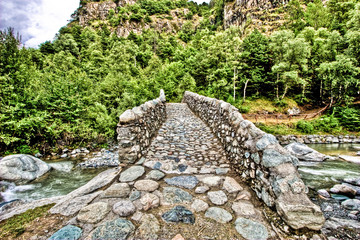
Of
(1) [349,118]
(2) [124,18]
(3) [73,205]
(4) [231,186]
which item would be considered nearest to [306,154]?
(4) [231,186]

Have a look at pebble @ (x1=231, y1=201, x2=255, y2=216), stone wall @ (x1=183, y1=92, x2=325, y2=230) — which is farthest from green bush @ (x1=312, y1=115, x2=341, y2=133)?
pebble @ (x1=231, y1=201, x2=255, y2=216)

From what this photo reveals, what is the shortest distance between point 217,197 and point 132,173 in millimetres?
1801

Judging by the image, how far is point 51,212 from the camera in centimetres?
229

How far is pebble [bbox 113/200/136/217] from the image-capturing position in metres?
2.12

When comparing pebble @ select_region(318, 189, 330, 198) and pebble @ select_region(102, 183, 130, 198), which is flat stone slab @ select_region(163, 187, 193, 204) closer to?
pebble @ select_region(102, 183, 130, 198)

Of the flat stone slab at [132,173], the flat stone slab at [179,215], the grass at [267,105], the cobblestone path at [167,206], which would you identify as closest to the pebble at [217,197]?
the cobblestone path at [167,206]

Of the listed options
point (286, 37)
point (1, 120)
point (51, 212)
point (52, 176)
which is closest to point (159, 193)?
point (51, 212)

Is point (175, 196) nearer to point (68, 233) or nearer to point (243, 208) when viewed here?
point (243, 208)

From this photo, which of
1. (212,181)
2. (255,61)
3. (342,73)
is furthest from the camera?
(255,61)

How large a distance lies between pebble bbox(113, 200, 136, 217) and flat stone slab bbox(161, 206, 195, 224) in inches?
18.5

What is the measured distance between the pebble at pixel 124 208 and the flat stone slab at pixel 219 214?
3.50 ft

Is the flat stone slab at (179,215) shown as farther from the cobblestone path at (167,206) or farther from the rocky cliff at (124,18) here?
the rocky cliff at (124,18)

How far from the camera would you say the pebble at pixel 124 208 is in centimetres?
212

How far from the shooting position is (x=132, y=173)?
3275 millimetres
